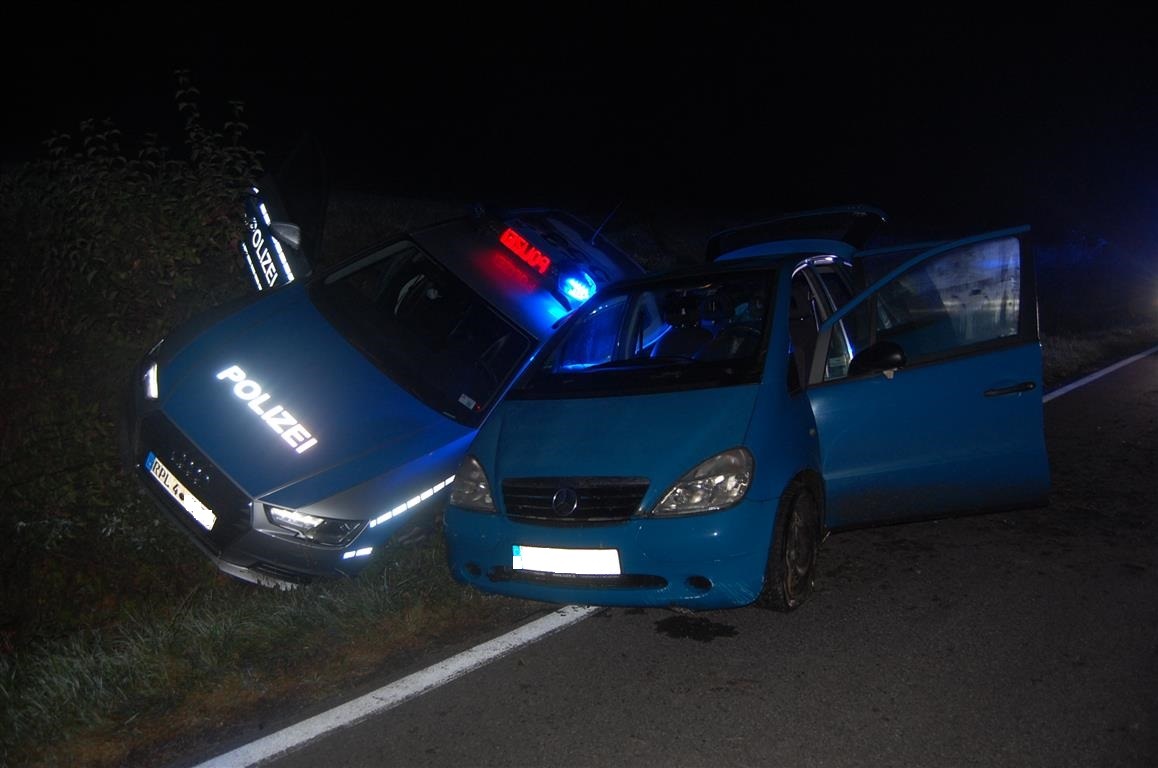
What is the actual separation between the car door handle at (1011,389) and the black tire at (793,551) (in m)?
1.07

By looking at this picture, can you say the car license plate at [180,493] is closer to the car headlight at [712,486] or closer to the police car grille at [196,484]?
the police car grille at [196,484]

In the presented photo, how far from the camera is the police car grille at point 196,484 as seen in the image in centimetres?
458

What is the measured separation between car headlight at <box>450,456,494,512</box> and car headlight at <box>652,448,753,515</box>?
0.82 m

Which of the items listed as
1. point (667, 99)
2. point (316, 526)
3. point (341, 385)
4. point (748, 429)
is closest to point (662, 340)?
point (748, 429)

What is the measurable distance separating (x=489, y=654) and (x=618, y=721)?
816 millimetres

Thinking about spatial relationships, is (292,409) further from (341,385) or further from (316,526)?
(316,526)

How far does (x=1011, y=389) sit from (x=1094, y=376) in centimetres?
736

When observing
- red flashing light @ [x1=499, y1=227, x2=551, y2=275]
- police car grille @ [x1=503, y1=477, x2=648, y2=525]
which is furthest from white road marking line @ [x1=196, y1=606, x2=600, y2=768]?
red flashing light @ [x1=499, y1=227, x2=551, y2=275]

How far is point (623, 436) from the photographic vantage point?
14.5 feet

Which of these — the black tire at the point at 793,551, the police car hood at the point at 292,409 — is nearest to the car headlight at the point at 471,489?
the police car hood at the point at 292,409

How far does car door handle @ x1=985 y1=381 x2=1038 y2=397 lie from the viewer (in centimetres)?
490

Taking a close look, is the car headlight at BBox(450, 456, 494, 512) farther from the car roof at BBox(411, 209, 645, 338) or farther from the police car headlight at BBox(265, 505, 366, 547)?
the car roof at BBox(411, 209, 645, 338)

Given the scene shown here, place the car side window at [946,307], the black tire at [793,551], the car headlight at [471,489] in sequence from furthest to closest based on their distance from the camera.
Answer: the car side window at [946,307] < the car headlight at [471,489] < the black tire at [793,551]

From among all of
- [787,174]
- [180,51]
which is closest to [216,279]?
[180,51]
